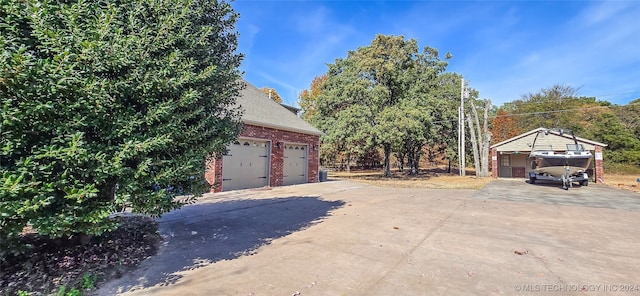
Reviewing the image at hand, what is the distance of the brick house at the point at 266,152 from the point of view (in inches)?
454

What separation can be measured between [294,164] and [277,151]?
63.5 inches

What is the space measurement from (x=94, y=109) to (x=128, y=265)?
2109mm

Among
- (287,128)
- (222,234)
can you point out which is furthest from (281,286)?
(287,128)

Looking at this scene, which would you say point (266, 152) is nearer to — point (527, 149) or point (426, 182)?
point (426, 182)

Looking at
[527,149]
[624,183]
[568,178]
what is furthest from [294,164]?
[624,183]

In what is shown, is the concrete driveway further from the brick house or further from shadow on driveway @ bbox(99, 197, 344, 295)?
the brick house

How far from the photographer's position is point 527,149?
65.4ft

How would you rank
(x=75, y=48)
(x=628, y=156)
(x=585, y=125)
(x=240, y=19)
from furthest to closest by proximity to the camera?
1. (x=585, y=125)
2. (x=628, y=156)
3. (x=240, y=19)
4. (x=75, y=48)

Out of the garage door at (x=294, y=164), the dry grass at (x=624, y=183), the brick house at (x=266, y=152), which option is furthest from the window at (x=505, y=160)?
the garage door at (x=294, y=164)

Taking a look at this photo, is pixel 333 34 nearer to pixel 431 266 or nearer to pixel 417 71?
pixel 417 71

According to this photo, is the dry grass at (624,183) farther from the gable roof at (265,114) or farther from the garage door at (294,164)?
the gable roof at (265,114)

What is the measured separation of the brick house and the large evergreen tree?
254 inches

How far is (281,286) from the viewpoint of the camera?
3148mm

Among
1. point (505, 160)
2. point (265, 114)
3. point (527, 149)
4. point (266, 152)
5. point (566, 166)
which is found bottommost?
point (566, 166)
